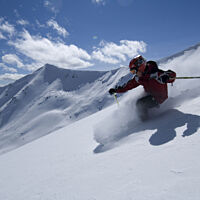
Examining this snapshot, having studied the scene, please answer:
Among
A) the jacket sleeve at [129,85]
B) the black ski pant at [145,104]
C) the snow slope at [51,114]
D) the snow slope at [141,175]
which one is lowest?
the snow slope at [141,175]

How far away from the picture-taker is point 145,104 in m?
5.09

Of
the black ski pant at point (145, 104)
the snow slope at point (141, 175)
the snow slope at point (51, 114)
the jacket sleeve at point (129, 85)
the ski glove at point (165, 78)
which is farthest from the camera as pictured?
the snow slope at point (51, 114)

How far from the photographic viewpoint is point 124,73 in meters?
179

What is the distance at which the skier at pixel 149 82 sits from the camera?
472 centimetres

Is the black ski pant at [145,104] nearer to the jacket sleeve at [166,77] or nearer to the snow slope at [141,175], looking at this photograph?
the jacket sleeve at [166,77]

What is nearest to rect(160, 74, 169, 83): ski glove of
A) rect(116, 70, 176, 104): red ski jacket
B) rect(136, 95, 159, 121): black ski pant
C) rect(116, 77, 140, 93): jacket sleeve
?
rect(116, 70, 176, 104): red ski jacket

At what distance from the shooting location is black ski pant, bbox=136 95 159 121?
4.90 meters

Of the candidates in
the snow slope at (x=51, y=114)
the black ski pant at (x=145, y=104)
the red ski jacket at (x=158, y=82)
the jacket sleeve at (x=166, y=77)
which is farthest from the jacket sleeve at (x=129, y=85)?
the snow slope at (x=51, y=114)

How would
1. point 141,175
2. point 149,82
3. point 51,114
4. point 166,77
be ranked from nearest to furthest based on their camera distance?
point 141,175, point 166,77, point 149,82, point 51,114

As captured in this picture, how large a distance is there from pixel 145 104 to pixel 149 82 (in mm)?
708

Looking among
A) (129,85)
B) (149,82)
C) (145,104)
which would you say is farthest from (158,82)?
(129,85)

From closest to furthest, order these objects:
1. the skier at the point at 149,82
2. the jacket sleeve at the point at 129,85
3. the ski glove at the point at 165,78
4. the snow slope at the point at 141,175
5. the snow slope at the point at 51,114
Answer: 1. the snow slope at the point at 141,175
2. the ski glove at the point at 165,78
3. the skier at the point at 149,82
4. the jacket sleeve at the point at 129,85
5. the snow slope at the point at 51,114

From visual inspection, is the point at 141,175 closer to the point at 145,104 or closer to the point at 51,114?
the point at 145,104

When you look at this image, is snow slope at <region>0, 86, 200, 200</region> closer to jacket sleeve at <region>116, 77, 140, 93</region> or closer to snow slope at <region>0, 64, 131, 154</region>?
jacket sleeve at <region>116, 77, 140, 93</region>
